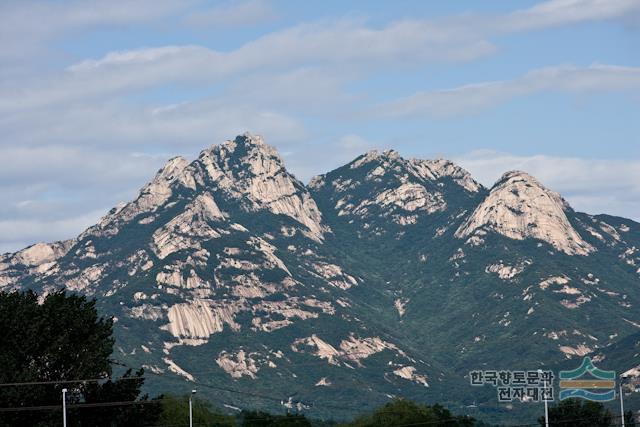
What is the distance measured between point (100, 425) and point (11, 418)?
580 inches

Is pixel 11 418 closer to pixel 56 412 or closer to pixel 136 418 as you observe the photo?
pixel 56 412

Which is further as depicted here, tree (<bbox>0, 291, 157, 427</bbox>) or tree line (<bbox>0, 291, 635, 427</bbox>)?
tree (<bbox>0, 291, 157, 427</bbox>)

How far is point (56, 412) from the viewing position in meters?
176

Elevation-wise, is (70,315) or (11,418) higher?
(70,315)

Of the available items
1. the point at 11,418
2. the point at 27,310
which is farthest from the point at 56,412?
the point at 27,310

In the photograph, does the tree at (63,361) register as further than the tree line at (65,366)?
Yes

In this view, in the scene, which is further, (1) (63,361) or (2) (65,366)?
(2) (65,366)

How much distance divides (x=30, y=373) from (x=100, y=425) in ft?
42.0

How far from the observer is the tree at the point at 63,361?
18225 cm

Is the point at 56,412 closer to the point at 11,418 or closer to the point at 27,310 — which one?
the point at 11,418

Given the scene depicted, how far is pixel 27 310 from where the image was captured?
18800cm

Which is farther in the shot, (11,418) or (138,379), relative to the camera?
(138,379)

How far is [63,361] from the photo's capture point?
186625 millimetres

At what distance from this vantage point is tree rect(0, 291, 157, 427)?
598 ft
